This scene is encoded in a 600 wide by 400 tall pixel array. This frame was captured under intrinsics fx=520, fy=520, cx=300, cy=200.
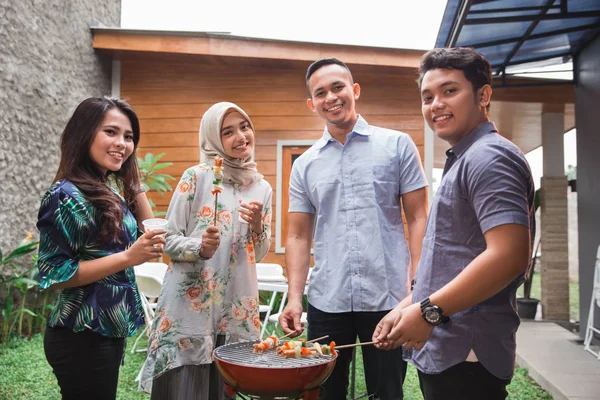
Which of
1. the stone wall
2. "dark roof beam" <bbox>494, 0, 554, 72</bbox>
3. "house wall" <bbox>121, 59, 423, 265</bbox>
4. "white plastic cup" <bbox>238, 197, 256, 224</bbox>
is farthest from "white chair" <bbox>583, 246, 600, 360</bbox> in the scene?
the stone wall

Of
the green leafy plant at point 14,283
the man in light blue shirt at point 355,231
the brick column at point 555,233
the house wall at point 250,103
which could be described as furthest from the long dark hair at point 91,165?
the brick column at point 555,233

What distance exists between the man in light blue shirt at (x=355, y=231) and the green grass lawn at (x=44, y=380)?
2.37m

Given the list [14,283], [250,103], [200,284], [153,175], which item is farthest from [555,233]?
[14,283]

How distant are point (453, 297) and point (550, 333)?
20.8ft

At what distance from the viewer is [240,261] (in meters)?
2.46

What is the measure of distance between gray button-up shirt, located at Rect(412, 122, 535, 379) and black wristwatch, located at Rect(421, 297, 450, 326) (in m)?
0.11

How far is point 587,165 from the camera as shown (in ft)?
20.2

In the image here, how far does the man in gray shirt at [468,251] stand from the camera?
4.44ft

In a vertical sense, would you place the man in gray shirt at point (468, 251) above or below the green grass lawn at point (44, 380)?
above

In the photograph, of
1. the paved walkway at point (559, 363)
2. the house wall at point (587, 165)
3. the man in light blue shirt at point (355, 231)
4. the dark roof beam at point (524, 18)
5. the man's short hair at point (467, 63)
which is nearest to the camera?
the man's short hair at point (467, 63)

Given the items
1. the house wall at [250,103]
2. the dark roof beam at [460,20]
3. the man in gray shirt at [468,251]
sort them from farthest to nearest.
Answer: the house wall at [250,103] < the dark roof beam at [460,20] < the man in gray shirt at [468,251]

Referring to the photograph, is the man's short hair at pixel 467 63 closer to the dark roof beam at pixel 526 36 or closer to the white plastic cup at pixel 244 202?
the white plastic cup at pixel 244 202

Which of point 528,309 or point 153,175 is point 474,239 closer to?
point 153,175

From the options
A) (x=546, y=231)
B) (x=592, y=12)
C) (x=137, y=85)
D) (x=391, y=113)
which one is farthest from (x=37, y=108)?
(x=546, y=231)
